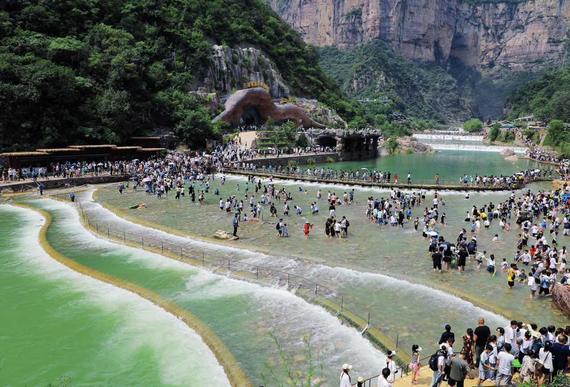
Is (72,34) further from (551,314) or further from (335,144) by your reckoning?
(551,314)

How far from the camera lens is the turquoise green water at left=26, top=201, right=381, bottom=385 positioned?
1431cm

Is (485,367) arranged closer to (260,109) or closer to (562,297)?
(562,297)

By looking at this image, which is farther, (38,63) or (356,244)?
(38,63)

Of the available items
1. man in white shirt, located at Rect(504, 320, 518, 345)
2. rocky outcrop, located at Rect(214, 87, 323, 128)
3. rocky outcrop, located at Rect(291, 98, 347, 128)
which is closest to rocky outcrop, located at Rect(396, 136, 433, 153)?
rocky outcrop, located at Rect(291, 98, 347, 128)

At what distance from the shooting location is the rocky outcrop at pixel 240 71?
88812 mm

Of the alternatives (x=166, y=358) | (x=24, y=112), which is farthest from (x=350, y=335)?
(x=24, y=112)

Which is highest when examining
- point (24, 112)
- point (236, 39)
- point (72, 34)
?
point (236, 39)

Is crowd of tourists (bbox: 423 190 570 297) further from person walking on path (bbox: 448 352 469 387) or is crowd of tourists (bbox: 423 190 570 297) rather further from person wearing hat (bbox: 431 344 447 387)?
person walking on path (bbox: 448 352 469 387)

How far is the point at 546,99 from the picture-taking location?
150250 millimetres

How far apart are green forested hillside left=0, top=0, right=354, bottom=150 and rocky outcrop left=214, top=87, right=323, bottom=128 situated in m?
7.23

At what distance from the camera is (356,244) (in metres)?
26.7

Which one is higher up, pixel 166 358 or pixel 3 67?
pixel 3 67

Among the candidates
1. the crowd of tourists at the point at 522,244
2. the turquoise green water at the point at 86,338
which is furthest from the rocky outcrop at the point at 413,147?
the turquoise green water at the point at 86,338

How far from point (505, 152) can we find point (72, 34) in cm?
8487
